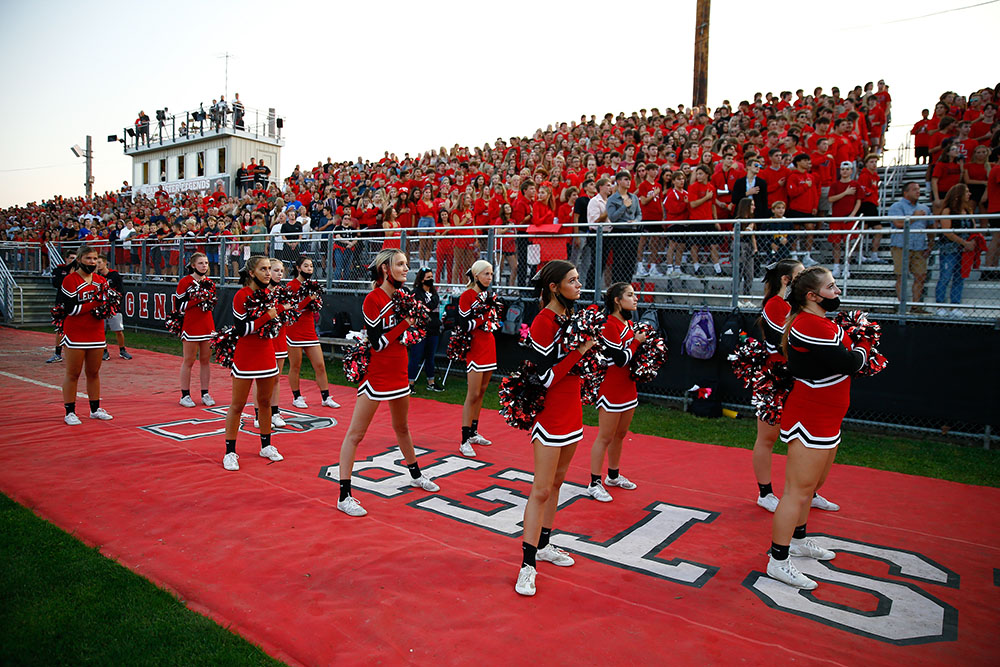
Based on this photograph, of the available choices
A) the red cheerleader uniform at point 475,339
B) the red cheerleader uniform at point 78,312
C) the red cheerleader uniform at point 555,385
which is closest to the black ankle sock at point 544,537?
the red cheerleader uniform at point 555,385

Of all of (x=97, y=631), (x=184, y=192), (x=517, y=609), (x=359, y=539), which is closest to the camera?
(x=97, y=631)

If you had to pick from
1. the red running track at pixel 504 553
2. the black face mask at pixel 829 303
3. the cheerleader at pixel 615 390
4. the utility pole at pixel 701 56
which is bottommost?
the red running track at pixel 504 553

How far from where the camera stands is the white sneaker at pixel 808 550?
441 centimetres

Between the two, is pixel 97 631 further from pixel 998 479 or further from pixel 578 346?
pixel 998 479

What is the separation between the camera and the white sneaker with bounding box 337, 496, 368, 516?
507 centimetres

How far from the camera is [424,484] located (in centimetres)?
575

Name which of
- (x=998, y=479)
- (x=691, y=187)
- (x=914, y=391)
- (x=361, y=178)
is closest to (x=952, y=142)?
(x=691, y=187)

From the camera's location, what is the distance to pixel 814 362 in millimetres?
3926

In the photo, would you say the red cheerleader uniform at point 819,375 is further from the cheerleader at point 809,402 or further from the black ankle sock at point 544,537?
the black ankle sock at point 544,537

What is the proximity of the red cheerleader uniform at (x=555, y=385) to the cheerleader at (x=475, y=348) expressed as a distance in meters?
3.02

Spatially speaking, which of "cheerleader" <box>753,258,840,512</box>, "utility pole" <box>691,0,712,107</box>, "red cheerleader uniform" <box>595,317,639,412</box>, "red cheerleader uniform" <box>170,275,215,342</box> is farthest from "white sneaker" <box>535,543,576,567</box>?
"utility pole" <box>691,0,712,107</box>

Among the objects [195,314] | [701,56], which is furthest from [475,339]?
→ [701,56]

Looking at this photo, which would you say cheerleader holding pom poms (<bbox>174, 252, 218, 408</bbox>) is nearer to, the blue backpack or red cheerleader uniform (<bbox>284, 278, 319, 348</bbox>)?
red cheerleader uniform (<bbox>284, 278, 319, 348</bbox>)

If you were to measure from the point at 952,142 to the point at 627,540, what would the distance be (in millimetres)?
10301
